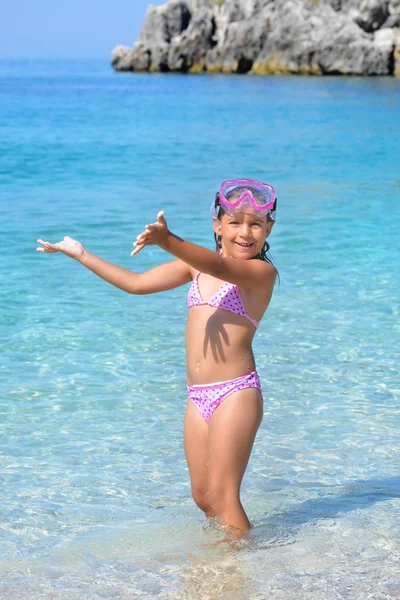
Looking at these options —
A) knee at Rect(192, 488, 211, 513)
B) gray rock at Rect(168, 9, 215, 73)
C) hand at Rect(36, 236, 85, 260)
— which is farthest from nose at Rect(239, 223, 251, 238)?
Answer: gray rock at Rect(168, 9, 215, 73)

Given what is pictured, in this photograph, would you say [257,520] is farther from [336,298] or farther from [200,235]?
[200,235]

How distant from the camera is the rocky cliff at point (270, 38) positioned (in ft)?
194

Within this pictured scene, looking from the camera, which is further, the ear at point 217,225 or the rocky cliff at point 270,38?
the rocky cliff at point 270,38

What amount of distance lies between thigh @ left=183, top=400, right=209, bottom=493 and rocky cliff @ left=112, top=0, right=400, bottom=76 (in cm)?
5755

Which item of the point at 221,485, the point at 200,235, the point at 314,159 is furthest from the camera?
the point at 314,159

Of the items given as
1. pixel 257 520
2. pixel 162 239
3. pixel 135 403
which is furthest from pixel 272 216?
pixel 135 403

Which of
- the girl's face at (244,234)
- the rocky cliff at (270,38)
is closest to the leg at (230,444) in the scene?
the girl's face at (244,234)

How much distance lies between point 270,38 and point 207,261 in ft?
210

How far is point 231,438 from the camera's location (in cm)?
349

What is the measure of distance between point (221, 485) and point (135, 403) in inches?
88.3

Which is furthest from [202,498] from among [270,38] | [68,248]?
[270,38]

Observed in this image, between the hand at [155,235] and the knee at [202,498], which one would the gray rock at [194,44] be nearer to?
the knee at [202,498]

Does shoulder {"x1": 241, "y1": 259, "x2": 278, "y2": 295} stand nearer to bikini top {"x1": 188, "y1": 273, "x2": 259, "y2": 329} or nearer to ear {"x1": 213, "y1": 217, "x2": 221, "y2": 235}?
bikini top {"x1": 188, "y1": 273, "x2": 259, "y2": 329}

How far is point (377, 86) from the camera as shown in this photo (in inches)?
1924
